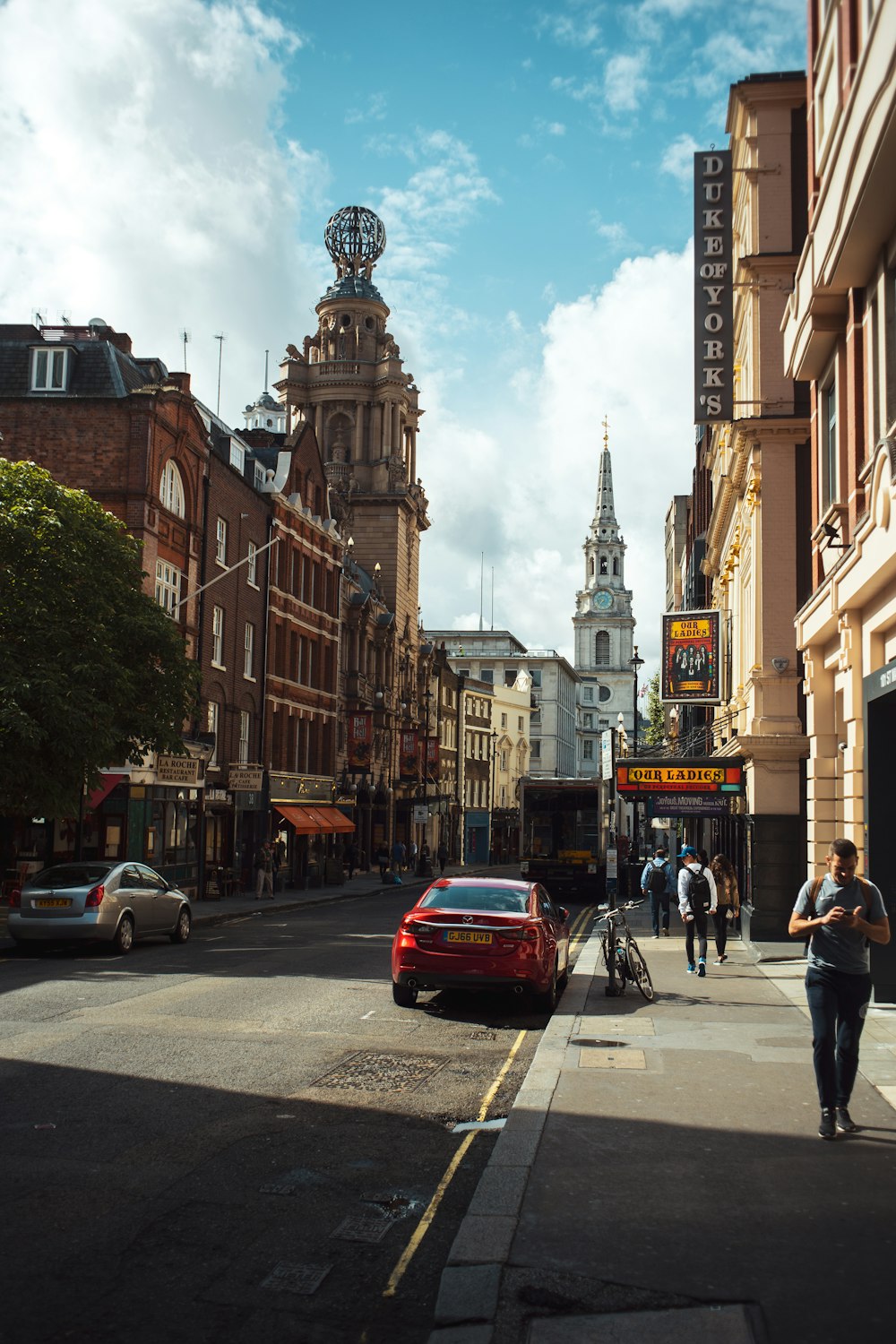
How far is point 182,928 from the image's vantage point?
22.2m

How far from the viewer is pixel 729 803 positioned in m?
25.4

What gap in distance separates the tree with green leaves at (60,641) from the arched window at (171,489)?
1101 cm

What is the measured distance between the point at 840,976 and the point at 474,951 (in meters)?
5.81

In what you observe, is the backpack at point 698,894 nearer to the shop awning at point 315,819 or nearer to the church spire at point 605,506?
the shop awning at point 315,819

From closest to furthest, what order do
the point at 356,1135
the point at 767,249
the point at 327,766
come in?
the point at 356,1135 < the point at 767,249 < the point at 327,766

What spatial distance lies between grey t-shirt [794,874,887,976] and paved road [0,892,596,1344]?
252 cm

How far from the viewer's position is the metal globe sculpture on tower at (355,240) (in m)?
71.8

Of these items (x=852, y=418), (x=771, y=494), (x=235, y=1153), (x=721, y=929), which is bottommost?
(x=235, y=1153)

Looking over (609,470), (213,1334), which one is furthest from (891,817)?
(609,470)

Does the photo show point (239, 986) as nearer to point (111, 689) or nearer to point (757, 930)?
point (111, 689)

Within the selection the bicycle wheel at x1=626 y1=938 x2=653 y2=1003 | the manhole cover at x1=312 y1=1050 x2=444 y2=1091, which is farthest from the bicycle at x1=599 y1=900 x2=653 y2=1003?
the manhole cover at x1=312 y1=1050 x2=444 y2=1091

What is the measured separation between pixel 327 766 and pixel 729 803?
29446 mm

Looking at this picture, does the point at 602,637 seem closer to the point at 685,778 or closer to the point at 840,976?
the point at 685,778

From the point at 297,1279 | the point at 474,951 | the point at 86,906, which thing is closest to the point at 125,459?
the point at 86,906
